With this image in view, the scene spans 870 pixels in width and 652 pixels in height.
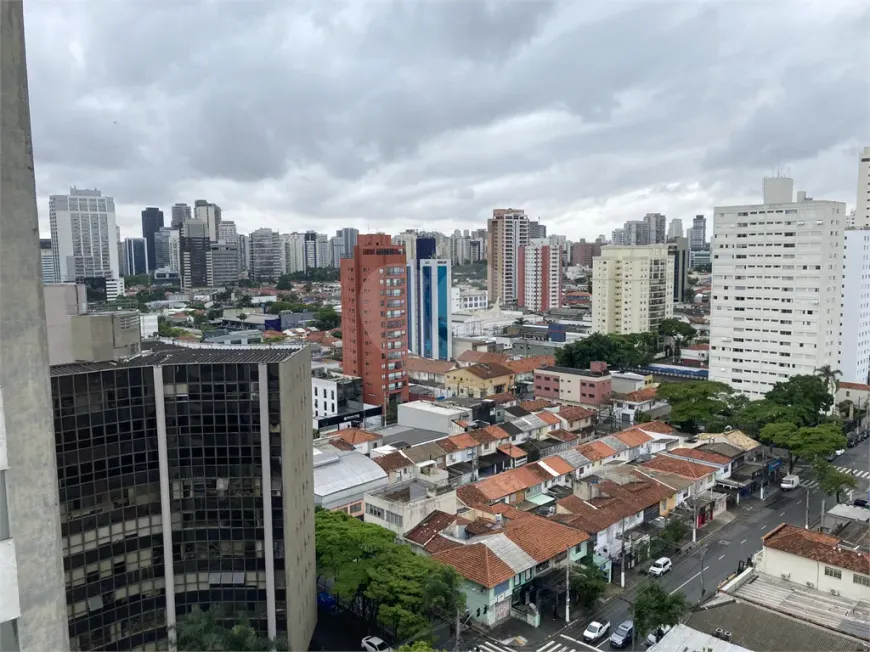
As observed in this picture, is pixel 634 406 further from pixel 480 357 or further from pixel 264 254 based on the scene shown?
pixel 264 254

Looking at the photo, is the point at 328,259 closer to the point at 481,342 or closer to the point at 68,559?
the point at 481,342

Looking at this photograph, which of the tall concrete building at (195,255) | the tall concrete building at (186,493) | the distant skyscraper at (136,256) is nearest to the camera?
the tall concrete building at (186,493)

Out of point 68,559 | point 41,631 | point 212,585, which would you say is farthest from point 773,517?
point 41,631

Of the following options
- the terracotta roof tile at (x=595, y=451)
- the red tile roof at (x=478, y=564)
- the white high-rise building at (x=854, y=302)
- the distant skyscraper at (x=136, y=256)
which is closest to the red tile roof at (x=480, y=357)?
the terracotta roof tile at (x=595, y=451)

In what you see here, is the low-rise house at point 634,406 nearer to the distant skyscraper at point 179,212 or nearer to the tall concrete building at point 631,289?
the tall concrete building at point 631,289

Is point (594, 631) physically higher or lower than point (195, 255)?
lower

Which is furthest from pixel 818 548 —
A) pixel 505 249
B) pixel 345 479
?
pixel 505 249
